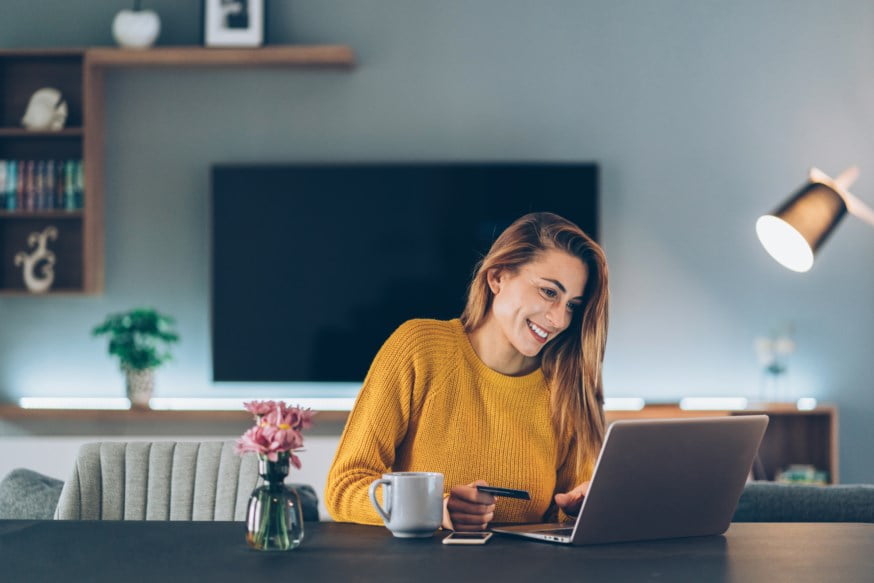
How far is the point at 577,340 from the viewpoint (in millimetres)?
1896

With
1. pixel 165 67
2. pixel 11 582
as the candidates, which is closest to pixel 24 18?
pixel 165 67

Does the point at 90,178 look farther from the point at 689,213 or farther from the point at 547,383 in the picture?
the point at 547,383

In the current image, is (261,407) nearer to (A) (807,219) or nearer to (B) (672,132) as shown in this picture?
(A) (807,219)

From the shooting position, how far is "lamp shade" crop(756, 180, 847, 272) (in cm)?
196

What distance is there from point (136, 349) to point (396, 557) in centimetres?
313

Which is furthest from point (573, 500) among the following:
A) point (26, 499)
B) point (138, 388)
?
point (138, 388)

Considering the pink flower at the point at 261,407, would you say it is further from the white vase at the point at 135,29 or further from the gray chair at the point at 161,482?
the white vase at the point at 135,29

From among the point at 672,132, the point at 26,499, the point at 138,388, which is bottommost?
the point at 138,388

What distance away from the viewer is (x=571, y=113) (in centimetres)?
445

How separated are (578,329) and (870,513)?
68 centimetres

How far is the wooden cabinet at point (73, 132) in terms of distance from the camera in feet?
14.1

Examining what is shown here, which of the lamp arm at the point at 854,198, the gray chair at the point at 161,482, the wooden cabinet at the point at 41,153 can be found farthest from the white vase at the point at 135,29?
the lamp arm at the point at 854,198

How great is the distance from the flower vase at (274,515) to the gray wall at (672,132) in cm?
316

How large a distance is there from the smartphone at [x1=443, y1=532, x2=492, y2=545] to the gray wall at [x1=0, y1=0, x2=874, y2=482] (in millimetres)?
3007
